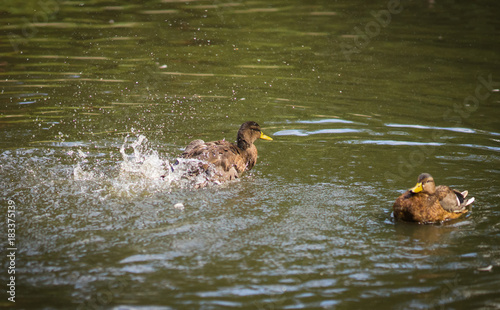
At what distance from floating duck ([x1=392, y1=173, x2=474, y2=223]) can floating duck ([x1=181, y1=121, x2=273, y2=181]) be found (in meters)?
2.37

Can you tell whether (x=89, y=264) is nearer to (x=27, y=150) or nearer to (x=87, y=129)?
(x=27, y=150)

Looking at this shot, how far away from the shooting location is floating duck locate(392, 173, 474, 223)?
Result: 677cm

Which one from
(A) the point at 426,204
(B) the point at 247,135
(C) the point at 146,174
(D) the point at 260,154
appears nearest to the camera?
(A) the point at 426,204

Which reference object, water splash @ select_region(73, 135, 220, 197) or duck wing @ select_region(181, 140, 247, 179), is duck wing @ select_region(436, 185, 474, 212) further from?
water splash @ select_region(73, 135, 220, 197)

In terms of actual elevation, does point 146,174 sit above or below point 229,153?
below

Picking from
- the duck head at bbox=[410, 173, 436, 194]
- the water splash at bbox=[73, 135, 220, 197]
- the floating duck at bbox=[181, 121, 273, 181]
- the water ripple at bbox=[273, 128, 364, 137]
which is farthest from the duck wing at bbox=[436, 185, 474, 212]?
the water ripple at bbox=[273, 128, 364, 137]

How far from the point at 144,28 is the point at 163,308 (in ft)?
41.7

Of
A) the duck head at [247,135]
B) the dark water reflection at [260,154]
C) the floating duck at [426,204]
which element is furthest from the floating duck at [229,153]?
the floating duck at [426,204]

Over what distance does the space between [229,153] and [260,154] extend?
116cm

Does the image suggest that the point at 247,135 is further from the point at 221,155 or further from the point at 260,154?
the point at 221,155

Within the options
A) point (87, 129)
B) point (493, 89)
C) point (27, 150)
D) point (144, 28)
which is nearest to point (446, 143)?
→ point (493, 89)

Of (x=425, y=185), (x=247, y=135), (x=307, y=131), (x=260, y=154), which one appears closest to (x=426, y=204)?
(x=425, y=185)

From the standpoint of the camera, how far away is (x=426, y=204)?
22.4 ft

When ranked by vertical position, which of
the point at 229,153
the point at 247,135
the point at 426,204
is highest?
the point at 247,135
